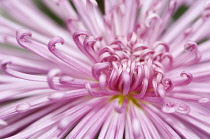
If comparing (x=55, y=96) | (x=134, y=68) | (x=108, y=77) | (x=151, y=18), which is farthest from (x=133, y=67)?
(x=55, y=96)

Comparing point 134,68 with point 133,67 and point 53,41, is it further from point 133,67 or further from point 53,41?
point 53,41

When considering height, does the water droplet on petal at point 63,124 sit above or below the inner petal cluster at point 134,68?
below

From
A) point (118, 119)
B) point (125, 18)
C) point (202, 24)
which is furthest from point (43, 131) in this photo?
point (202, 24)

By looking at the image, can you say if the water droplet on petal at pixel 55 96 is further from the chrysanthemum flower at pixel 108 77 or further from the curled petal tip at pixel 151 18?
the curled petal tip at pixel 151 18

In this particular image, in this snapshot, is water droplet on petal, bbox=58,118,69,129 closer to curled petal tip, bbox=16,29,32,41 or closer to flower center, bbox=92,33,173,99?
flower center, bbox=92,33,173,99

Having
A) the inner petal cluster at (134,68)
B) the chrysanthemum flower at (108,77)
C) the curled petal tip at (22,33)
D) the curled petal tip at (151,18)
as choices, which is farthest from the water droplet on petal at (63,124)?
the curled petal tip at (151,18)

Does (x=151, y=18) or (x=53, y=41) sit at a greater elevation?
(x=151, y=18)

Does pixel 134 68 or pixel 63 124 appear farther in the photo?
pixel 134 68

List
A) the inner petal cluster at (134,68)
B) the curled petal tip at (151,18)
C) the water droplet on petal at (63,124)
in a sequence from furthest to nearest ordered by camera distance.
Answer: the curled petal tip at (151,18), the inner petal cluster at (134,68), the water droplet on petal at (63,124)

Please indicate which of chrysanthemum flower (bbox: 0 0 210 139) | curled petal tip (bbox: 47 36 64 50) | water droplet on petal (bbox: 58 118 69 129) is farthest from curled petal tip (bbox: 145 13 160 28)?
water droplet on petal (bbox: 58 118 69 129)
